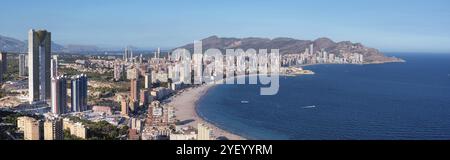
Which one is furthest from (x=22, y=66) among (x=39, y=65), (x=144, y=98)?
(x=144, y=98)

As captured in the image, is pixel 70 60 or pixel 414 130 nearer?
pixel 414 130

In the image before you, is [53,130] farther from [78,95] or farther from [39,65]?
[39,65]

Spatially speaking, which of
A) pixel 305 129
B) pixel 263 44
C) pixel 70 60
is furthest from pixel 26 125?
pixel 263 44

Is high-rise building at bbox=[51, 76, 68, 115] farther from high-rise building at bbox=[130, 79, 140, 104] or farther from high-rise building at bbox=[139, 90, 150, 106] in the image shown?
high-rise building at bbox=[139, 90, 150, 106]

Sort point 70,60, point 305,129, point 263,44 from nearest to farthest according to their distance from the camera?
point 305,129 → point 70,60 → point 263,44
